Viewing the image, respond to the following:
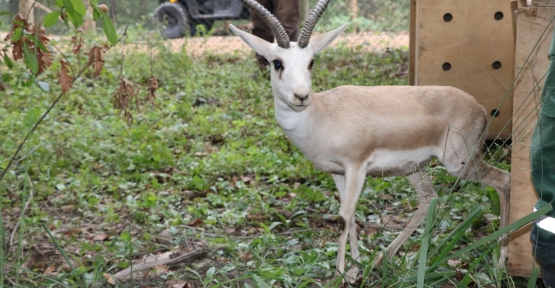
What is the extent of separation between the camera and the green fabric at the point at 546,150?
290 cm

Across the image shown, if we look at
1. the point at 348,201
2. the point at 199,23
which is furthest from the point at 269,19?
the point at 199,23

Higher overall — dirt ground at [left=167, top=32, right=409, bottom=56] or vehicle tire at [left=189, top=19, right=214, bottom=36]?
vehicle tire at [left=189, top=19, right=214, bottom=36]

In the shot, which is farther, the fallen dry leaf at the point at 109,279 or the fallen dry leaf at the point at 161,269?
the fallen dry leaf at the point at 161,269

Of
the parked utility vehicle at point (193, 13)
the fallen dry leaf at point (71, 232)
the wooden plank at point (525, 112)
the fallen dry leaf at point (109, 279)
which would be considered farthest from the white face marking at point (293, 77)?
the parked utility vehicle at point (193, 13)

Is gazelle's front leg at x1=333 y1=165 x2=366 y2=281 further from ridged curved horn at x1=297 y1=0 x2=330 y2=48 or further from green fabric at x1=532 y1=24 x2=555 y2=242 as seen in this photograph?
green fabric at x1=532 y1=24 x2=555 y2=242

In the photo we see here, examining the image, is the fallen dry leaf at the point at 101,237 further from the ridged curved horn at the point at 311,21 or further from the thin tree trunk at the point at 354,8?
the thin tree trunk at the point at 354,8

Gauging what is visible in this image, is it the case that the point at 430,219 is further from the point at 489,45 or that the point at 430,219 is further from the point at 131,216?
the point at 489,45

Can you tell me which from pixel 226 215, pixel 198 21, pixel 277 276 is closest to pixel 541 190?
pixel 277 276

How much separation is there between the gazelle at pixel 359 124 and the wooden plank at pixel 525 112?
43 centimetres

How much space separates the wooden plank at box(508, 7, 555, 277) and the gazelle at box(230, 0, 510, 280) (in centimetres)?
43

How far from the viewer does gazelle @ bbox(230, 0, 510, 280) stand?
3.92 meters

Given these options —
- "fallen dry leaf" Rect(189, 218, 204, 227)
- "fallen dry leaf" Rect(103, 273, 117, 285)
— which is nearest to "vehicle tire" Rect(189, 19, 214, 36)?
"fallen dry leaf" Rect(189, 218, 204, 227)

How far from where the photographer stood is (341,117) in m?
4.14

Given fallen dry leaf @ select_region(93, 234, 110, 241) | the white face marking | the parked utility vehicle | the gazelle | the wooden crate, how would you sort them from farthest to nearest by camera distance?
→ the parked utility vehicle
the wooden crate
fallen dry leaf @ select_region(93, 234, 110, 241)
the gazelle
the white face marking
